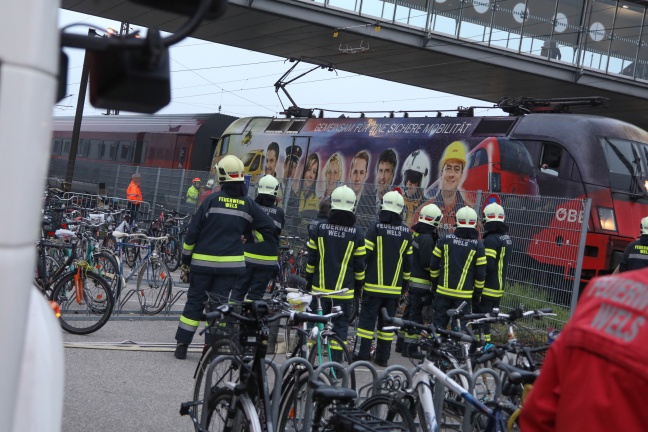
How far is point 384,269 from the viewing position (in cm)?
1105

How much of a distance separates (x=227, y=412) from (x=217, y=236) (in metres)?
4.41

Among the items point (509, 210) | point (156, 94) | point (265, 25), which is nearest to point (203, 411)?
A: point (156, 94)

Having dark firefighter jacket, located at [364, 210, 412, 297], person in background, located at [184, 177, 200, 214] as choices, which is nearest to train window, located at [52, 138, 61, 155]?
person in background, located at [184, 177, 200, 214]

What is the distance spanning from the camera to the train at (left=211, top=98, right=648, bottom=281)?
52.7ft

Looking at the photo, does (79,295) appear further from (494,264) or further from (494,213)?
(494,213)

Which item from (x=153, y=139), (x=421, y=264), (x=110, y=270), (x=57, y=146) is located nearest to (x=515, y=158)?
(x=421, y=264)

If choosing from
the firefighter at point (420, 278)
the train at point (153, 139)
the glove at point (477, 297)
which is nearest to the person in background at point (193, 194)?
the train at point (153, 139)

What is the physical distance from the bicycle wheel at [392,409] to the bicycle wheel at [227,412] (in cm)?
69

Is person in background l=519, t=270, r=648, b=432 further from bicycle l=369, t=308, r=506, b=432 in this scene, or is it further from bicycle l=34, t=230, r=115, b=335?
bicycle l=34, t=230, r=115, b=335

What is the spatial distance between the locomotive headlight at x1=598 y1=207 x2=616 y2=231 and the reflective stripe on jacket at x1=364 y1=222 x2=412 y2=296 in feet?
21.4

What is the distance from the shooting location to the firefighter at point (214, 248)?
978 centimetres

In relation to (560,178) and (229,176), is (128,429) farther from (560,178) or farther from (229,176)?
(560,178)

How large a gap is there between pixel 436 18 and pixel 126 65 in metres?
24.0

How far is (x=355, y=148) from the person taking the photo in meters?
22.4
